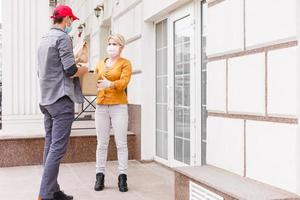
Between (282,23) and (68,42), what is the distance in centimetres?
179

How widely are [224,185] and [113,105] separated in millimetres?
1707

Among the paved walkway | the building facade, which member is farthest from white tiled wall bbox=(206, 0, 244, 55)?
the paved walkway

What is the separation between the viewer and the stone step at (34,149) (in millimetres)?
5988

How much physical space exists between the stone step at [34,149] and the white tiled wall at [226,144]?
Answer: 284 cm

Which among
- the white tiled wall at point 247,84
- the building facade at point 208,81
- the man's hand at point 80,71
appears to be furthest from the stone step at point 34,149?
the white tiled wall at point 247,84

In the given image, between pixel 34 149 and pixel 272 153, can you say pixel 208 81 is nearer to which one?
pixel 272 153

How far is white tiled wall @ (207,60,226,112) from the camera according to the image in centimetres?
365

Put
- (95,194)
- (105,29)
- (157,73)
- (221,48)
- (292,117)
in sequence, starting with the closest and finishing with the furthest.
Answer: (292,117)
(221,48)
(95,194)
(157,73)
(105,29)

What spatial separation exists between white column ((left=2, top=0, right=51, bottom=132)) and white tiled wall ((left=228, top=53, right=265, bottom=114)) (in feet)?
12.9

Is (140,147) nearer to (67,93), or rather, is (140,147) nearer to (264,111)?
(67,93)

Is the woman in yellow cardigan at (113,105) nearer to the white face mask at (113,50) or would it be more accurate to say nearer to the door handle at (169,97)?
the white face mask at (113,50)

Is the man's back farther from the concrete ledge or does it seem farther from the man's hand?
the concrete ledge

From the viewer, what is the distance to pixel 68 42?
3.72 metres

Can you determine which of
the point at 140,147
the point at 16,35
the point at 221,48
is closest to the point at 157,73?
the point at 140,147
